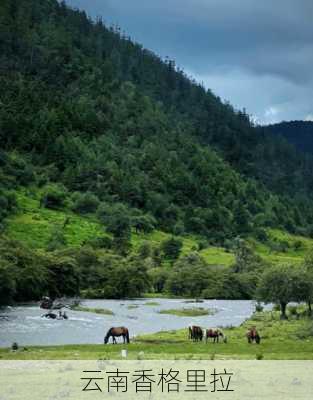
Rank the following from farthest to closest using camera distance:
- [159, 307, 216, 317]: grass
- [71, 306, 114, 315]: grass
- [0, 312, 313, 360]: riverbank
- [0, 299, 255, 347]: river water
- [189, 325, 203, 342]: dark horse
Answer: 1. [159, 307, 216, 317]: grass
2. [71, 306, 114, 315]: grass
3. [0, 299, 255, 347]: river water
4. [189, 325, 203, 342]: dark horse
5. [0, 312, 313, 360]: riverbank

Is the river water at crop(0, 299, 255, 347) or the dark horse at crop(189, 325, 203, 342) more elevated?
the dark horse at crop(189, 325, 203, 342)

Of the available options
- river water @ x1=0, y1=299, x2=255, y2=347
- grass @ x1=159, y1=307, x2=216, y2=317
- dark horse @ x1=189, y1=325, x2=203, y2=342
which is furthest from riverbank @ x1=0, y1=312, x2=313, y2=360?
grass @ x1=159, y1=307, x2=216, y2=317

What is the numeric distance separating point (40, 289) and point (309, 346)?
88143 millimetres

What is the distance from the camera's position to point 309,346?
5697 centimetres

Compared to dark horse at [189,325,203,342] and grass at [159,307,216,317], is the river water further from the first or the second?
dark horse at [189,325,203,342]

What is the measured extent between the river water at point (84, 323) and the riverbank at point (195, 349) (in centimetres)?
885

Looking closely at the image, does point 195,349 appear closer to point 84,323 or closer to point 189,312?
point 84,323

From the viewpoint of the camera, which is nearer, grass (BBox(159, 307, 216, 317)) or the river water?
the river water

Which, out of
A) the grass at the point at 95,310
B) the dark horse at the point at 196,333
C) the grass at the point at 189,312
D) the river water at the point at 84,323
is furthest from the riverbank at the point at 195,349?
the grass at the point at 95,310

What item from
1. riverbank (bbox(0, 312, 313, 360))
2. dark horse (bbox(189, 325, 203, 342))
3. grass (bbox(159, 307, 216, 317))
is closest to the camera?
riverbank (bbox(0, 312, 313, 360))

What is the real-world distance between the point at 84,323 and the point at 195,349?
36267 mm

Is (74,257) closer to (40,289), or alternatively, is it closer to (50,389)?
(40,289)

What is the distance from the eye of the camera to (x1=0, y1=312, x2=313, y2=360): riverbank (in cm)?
4500

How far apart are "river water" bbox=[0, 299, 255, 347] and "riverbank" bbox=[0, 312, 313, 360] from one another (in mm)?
8851
